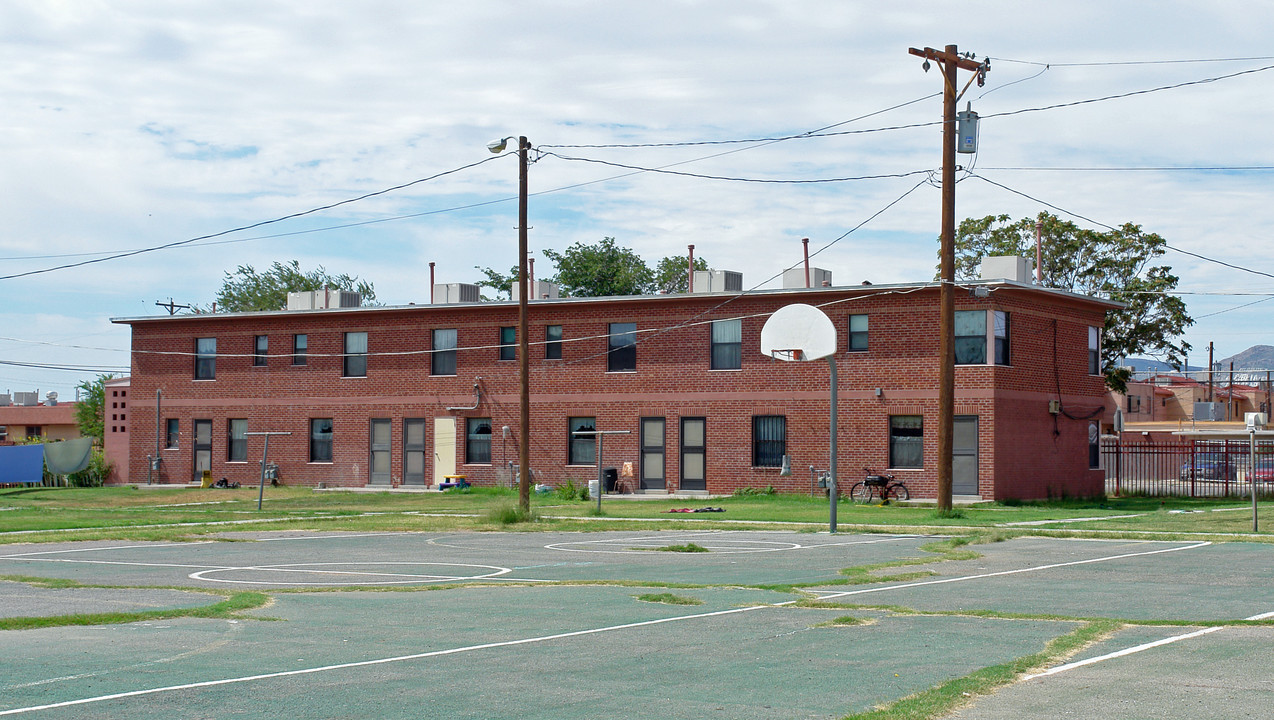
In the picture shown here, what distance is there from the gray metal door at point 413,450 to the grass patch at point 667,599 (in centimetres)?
3297

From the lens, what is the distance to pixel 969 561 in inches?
749

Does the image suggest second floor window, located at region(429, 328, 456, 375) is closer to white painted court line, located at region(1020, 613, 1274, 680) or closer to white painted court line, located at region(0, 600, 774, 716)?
white painted court line, located at region(0, 600, 774, 716)

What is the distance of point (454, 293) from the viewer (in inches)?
1845

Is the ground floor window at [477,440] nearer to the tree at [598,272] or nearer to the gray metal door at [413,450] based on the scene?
the gray metal door at [413,450]

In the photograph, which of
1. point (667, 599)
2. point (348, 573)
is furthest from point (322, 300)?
point (667, 599)

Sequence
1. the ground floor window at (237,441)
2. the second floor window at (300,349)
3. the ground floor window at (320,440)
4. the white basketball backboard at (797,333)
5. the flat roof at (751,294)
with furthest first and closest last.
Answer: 1. the ground floor window at (237,441)
2. the second floor window at (300,349)
3. the ground floor window at (320,440)
4. the flat roof at (751,294)
5. the white basketball backboard at (797,333)

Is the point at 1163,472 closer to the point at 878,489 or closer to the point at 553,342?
the point at 878,489

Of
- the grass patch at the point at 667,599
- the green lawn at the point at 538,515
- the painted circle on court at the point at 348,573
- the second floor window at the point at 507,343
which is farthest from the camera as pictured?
the second floor window at the point at 507,343

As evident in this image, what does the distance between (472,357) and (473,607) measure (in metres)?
32.2

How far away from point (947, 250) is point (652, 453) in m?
15.1

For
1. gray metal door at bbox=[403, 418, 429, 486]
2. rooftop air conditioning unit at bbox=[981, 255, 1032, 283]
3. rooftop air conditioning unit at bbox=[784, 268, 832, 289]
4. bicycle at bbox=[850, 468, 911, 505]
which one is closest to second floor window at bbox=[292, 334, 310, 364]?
gray metal door at bbox=[403, 418, 429, 486]

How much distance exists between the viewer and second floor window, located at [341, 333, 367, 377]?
47844 millimetres

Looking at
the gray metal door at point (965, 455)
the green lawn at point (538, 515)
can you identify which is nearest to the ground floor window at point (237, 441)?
the green lawn at point (538, 515)

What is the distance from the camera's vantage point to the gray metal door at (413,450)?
46.7 metres
